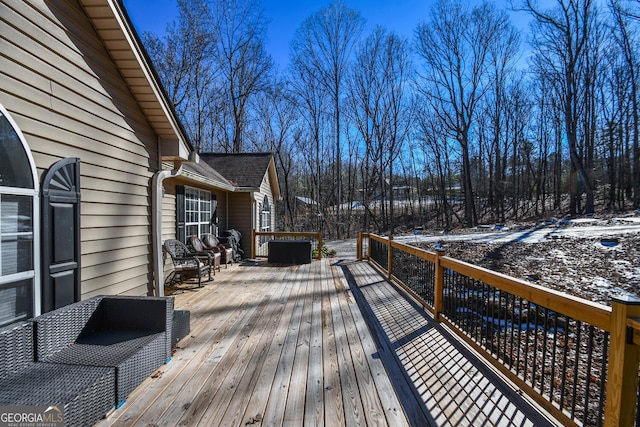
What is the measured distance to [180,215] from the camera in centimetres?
614

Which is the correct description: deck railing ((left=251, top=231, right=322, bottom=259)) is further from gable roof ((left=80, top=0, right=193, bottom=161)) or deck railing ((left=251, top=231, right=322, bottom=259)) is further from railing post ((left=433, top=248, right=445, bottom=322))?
railing post ((left=433, top=248, right=445, bottom=322))

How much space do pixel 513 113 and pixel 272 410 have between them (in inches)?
973

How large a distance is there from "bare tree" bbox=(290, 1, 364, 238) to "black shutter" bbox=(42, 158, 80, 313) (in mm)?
14861

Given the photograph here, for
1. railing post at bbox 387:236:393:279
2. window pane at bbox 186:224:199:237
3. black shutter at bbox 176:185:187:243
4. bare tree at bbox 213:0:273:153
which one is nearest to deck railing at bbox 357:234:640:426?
railing post at bbox 387:236:393:279

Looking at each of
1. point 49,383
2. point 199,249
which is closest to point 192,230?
point 199,249

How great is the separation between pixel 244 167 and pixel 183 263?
16.4 feet

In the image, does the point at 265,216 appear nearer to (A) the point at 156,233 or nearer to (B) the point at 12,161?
(A) the point at 156,233

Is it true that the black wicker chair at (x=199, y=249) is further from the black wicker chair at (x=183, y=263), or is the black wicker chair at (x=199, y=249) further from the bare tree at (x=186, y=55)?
the bare tree at (x=186, y=55)

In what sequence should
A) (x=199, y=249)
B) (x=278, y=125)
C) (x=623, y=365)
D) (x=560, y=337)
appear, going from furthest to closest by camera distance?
(x=278, y=125) < (x=199, y=249) < (x=560, y=337) < (x=623, y=365)

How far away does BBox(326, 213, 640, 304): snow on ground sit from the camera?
5.70 metres

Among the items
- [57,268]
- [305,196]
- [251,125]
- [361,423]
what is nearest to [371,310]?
[361,423]

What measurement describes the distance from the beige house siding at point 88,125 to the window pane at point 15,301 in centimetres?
56

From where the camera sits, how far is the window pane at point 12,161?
6.45 feet

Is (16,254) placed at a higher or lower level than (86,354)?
higher
